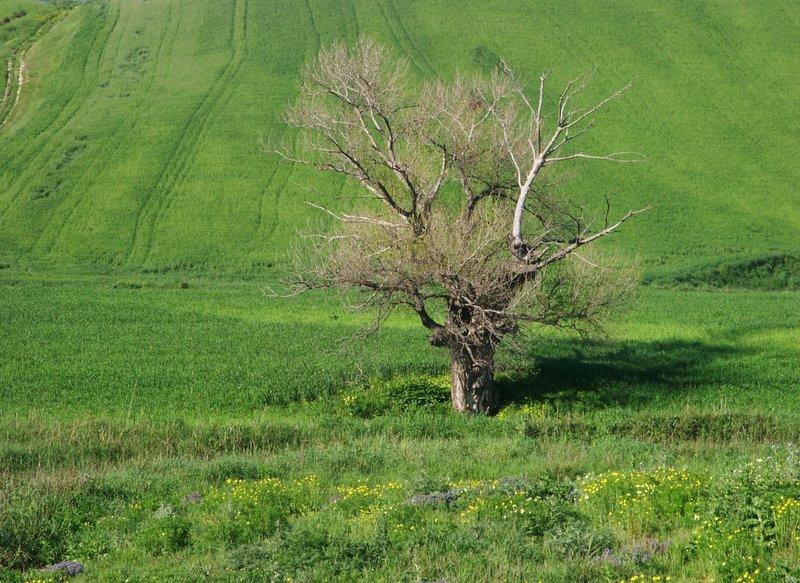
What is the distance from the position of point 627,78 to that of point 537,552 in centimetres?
6326

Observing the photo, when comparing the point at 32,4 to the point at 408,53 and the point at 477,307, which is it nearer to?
the point at 408,53

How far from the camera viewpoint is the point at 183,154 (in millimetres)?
60031

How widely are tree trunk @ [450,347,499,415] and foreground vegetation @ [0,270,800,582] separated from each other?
54 cm

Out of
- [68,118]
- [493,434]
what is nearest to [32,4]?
[68,118]

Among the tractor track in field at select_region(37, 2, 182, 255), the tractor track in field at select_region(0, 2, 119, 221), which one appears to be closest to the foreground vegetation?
the tractor track in field at select_region(37, 2, 182, 255)

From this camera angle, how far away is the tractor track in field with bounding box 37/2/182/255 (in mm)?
52656

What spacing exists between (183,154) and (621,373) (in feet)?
135

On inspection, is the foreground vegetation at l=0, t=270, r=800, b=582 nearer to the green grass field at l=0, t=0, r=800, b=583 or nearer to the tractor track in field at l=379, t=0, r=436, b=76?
the green grass field at l=0, t=0, r=800, b=583

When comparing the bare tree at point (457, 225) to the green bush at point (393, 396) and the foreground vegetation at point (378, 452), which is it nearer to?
the green bush at point (393, 396)

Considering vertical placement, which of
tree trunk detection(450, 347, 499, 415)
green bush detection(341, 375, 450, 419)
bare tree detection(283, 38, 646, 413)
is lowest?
green bush detection(341, 375, 450, 419)

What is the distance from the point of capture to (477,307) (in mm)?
20250

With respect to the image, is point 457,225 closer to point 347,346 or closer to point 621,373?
point 347,346

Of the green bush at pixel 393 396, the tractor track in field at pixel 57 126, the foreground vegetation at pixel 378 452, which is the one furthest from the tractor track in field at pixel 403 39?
the green bush at pixel 393 396

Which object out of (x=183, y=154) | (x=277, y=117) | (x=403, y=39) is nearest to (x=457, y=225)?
(x=183, y=154)
